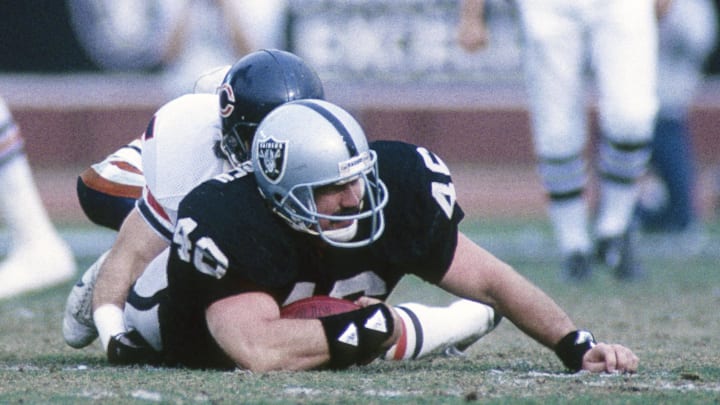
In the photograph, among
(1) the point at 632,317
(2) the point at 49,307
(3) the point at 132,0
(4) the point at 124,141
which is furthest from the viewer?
(4) the point at 124,141

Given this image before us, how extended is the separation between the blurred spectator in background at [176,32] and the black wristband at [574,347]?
12.9 feet

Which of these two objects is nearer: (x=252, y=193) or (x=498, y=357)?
(x=252, y=193)

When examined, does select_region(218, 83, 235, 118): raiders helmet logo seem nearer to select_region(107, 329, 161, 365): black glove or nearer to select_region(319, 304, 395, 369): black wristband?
select_region(107, 329, 161, 365): black glove

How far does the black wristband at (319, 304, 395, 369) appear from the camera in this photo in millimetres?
2818

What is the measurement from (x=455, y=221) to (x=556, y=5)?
235cm

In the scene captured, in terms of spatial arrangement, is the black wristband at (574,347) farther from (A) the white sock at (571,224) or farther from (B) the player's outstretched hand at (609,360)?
(A) the white sock at (571,224)

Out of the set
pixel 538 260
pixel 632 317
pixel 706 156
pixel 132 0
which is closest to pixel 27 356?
pixel 632 317

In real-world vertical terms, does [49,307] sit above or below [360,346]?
below

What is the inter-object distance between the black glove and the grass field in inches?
1.8

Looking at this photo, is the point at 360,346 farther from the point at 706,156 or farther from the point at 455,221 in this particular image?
the point at 706,156

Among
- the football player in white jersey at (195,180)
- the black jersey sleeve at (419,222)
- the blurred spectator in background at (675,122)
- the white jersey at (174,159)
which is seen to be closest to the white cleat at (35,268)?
the football player in white jersey at (195,180)

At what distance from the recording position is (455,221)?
296cm

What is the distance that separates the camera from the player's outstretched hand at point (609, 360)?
283 centimetres

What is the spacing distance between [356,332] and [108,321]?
72 cm
